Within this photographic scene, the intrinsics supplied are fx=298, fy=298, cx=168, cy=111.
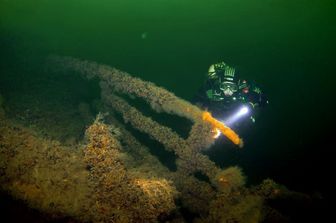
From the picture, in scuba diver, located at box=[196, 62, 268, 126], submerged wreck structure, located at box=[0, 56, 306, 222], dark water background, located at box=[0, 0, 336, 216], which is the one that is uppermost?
dark water background, located at box=[0, 0, 336, 216]

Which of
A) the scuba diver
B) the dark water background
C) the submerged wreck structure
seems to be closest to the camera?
the submerged wreck structure

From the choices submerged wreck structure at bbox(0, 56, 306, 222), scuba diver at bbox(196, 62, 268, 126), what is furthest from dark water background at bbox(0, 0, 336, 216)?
submerged wreck structure at bbox(0, 56, 306, 222)

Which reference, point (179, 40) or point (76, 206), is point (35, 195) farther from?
point (179, 40)

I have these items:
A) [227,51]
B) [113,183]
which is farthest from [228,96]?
[227,51]

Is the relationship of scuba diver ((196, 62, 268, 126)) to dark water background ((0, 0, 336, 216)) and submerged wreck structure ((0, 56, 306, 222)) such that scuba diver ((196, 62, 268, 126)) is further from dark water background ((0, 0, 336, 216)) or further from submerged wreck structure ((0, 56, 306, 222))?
submerged wreck structure ((0, 56, 306, 222))

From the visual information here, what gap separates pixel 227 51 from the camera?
119 feet

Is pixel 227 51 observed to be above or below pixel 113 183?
above

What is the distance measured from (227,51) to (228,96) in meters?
31.7

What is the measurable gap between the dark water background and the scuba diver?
4.52 ft

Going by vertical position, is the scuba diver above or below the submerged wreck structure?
above

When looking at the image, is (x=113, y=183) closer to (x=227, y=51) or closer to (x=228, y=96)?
(x=228, y=96)

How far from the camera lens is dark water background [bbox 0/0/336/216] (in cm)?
1092

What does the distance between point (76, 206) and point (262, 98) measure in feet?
15.6

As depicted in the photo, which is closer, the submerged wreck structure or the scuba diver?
the submerged wreck structure
